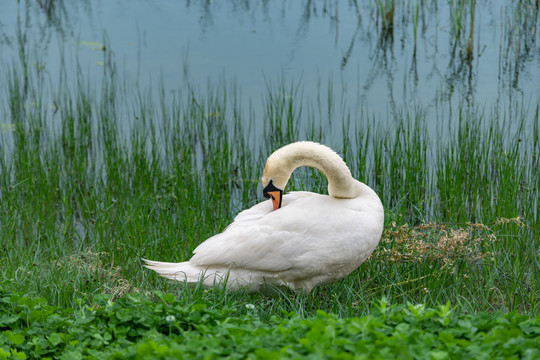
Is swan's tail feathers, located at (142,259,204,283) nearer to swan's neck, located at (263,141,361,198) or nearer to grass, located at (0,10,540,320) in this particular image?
grass, located at (0,10,540,320)

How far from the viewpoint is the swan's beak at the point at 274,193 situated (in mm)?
4887

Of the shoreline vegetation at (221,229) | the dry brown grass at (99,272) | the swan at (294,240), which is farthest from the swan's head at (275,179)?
the dry brown grass at (99,272)

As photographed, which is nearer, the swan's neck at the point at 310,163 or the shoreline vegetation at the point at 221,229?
the shoreline vegetation at the point at 221,229

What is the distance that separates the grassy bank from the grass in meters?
0.02

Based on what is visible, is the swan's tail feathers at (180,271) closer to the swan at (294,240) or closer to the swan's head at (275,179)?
the swan at (294,240)

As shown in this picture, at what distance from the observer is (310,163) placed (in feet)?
16.0

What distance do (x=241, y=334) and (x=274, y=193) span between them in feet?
5.65

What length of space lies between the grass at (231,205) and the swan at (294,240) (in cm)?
17

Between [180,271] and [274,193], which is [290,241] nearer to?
[274,193]

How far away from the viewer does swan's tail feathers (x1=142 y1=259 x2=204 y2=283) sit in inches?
183

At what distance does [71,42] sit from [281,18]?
3.86 meters

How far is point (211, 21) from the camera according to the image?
12.8m

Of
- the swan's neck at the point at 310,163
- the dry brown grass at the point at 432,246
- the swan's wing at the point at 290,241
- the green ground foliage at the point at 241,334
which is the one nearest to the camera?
the green ground foliage at the point at 241,334

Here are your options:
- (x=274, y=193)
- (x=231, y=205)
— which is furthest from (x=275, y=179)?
(x=231, y=205)
